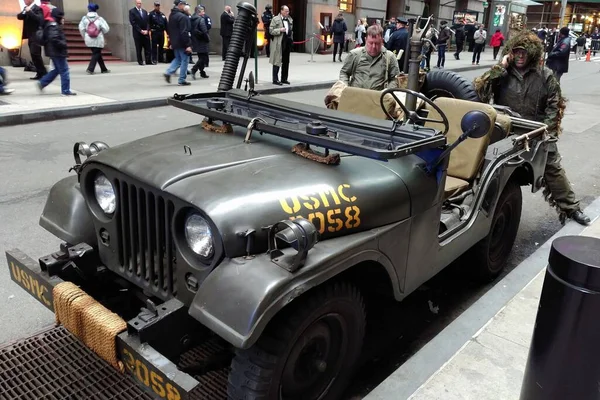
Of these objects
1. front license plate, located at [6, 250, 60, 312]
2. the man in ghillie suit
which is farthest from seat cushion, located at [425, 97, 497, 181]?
front license plate, located at [6, 250, 60, 312]

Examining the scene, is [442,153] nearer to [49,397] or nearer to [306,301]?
[306,301]

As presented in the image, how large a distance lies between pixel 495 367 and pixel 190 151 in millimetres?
2049

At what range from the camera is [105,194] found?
2889 millimetres

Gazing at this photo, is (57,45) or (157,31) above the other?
(157,31)

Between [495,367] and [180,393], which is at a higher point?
[180,393]

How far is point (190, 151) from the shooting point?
2.81 m

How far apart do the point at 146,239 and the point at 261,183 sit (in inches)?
25.4

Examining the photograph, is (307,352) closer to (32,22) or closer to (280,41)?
(32,22)

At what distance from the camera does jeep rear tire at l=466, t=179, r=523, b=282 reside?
4.18 metres

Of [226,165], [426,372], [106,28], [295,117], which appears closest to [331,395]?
[426,372]

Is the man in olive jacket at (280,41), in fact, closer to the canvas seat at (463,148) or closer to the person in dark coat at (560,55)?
the person in dark coat at (560,55)

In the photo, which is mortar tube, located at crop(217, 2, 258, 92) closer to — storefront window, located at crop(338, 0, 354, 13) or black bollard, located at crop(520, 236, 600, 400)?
black bollard, located at crop(520, 236, 600, 400)

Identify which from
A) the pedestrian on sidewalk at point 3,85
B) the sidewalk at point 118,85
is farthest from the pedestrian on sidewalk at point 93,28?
the pedestrian on sidewalk at point 3,85

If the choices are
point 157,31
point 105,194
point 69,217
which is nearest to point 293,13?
point 157,31
